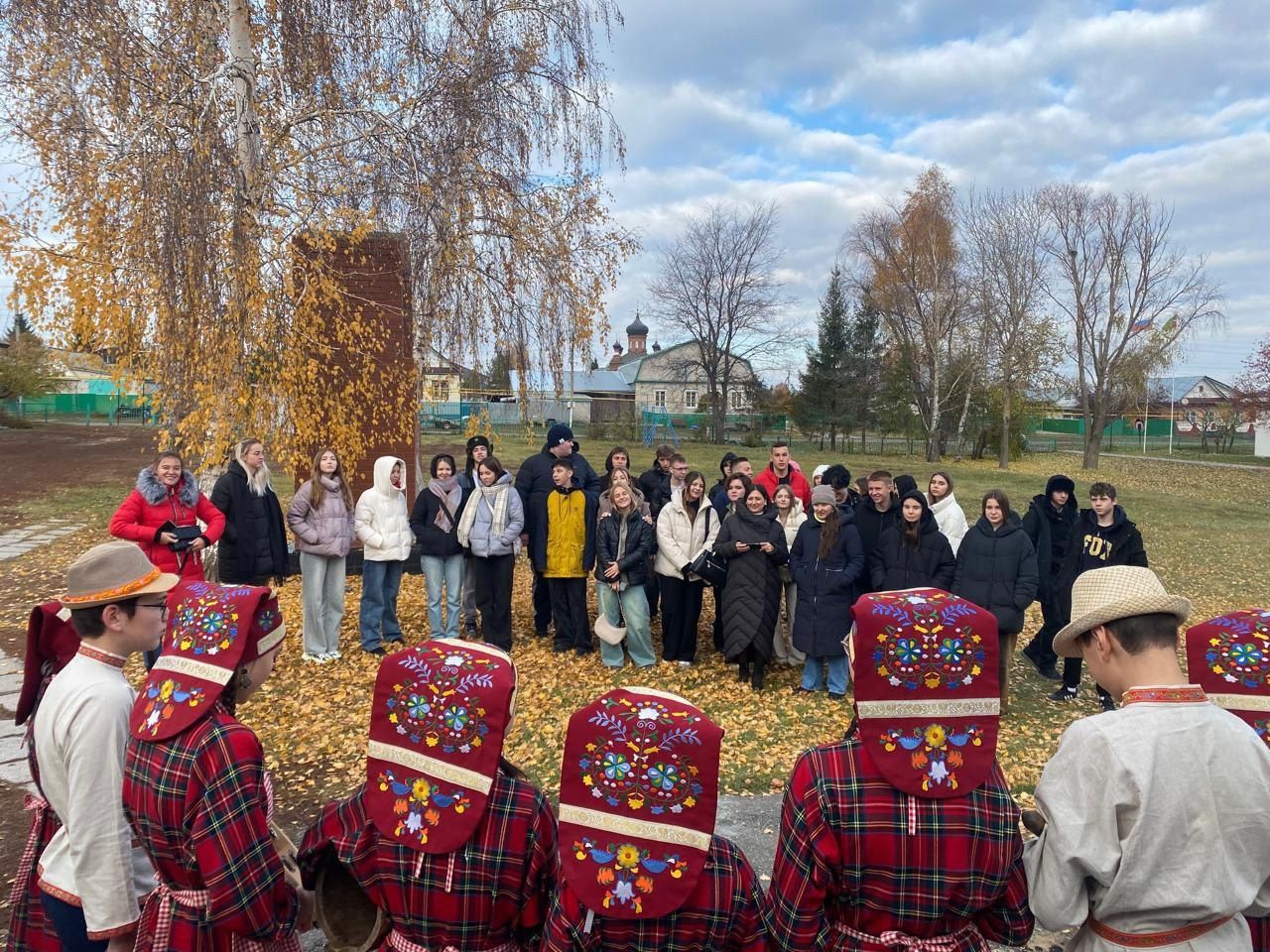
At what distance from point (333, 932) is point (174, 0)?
29.9ft

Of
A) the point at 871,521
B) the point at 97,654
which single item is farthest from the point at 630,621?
the point at 97,654

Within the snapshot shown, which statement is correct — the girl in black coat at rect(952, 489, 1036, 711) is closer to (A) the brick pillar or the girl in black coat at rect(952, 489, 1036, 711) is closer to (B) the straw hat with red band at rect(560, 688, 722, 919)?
(B) the straw hat with red band at rect(560, 688, 722, 919)

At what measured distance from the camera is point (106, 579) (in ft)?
7.30

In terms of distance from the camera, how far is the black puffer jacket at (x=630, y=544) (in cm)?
689

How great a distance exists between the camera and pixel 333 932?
2.02 m

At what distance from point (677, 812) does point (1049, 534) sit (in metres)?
6.76

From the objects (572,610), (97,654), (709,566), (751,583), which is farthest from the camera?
(572,610)

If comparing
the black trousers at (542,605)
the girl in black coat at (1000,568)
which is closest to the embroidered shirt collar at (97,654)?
the girl in black coat at (1000,568)

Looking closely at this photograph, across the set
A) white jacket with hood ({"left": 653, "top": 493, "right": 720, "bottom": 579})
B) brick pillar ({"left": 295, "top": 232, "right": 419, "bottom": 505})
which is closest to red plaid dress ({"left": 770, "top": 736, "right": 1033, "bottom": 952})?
white jacket with hood ({"left": 653, "top": 493, "right": 720, "bottom": 579})

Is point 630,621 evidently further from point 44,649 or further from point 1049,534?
point 44,649

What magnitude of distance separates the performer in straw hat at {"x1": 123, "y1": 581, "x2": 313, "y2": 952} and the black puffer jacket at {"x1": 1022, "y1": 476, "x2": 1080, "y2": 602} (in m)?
6.99

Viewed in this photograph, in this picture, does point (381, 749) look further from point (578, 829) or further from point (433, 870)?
point (578, 829)

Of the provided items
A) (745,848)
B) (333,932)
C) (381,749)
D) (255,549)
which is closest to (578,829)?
(381,749)

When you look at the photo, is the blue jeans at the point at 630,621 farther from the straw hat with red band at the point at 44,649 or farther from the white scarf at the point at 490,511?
the straw hat with red band at the point at 44,649
